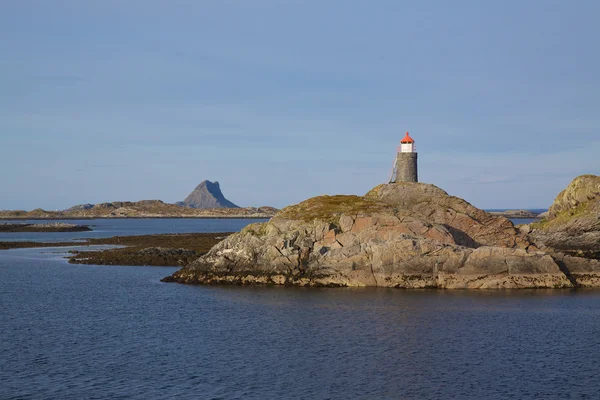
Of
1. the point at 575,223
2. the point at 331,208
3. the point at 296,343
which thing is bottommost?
the point at 296,343

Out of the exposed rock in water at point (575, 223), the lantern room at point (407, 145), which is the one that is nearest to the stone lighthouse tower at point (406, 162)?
the lantern room at point (407, 145)

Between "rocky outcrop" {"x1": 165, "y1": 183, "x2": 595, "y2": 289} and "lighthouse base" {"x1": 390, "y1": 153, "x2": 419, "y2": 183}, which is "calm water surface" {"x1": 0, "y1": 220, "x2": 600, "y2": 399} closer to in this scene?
"rocky outcrop" {"x1": 165, "y1": 183, "x2": 595, "y2": 289}

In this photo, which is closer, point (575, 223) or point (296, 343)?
point (296, 343)

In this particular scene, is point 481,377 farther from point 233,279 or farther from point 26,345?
point 233,279

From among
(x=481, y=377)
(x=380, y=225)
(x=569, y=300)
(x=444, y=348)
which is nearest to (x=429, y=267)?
(x=380, y=225)

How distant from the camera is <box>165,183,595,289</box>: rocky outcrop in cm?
5472

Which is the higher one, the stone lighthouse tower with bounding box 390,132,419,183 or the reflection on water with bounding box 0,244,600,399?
the stone lighthouse tower with bounding box 390,132,419,183

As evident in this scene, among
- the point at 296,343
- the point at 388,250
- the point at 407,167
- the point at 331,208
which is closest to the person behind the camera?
the point at 296,343

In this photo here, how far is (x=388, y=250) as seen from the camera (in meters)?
55.6

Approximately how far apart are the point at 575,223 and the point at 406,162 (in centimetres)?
3013

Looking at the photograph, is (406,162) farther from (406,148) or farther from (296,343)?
(296,343)

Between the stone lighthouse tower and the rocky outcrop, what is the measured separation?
7.85 metres

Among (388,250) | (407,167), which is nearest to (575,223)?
(407,167)

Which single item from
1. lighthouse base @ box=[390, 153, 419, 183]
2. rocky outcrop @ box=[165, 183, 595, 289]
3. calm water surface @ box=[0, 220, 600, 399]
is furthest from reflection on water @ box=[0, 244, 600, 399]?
lighthouse base @ box=[390, 153, 419, 183]
